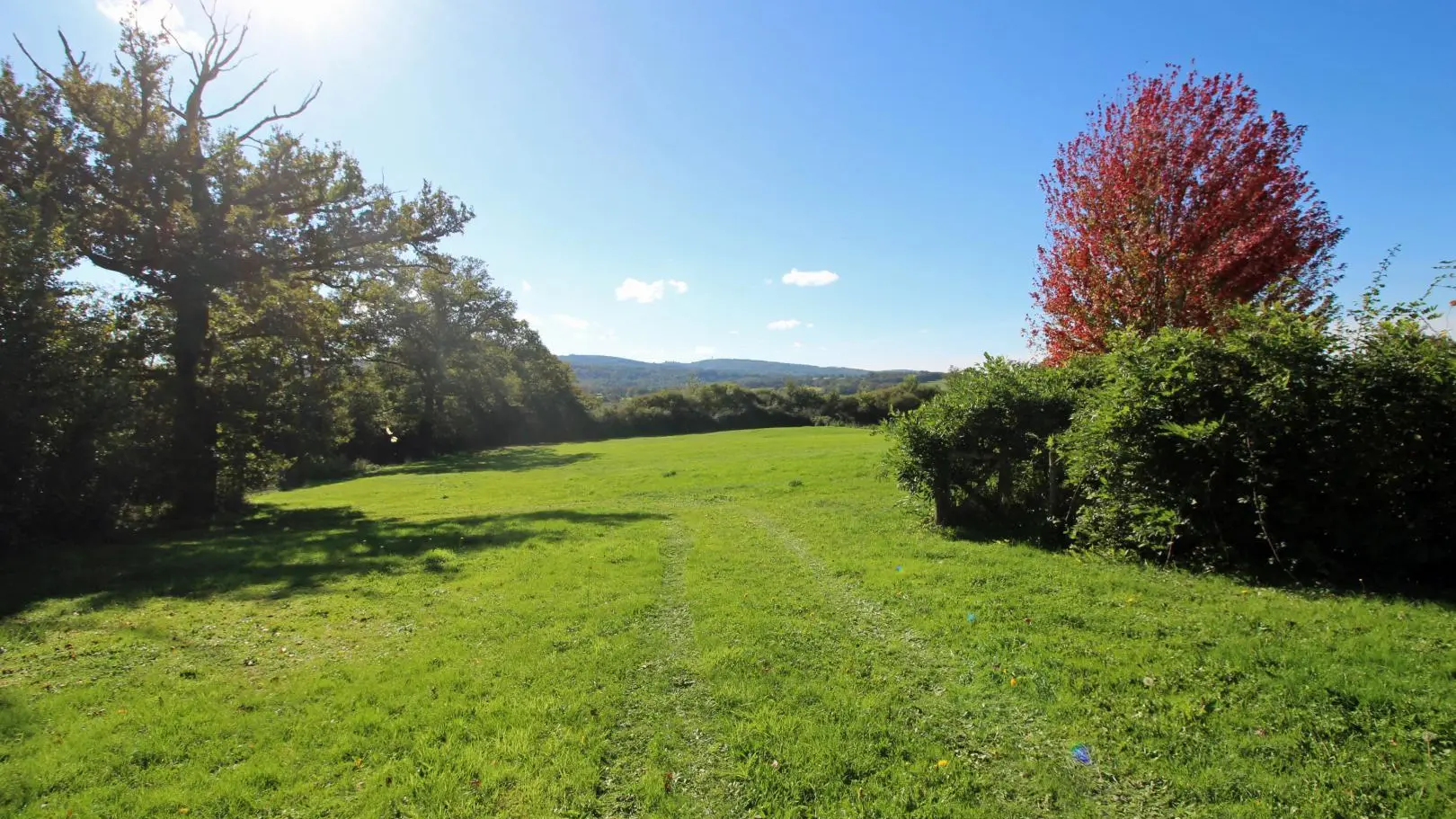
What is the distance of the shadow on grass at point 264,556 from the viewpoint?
11.3 meters

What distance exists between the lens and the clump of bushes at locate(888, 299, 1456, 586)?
7.60 meters

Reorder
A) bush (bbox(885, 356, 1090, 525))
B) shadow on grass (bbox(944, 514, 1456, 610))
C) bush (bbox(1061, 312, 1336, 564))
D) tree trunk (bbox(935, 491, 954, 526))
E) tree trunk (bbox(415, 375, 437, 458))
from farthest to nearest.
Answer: tree trunk (bbox(415, 375, 437, 458)) < tree trunk (bbox(935, 491, 954, 526)) < bush (bbox(885, 356, 1090, 525)) < bush (bbox(1061, 312, 1336, 564)) < shadow on grass (bbox(944, 514, 1456, 610))

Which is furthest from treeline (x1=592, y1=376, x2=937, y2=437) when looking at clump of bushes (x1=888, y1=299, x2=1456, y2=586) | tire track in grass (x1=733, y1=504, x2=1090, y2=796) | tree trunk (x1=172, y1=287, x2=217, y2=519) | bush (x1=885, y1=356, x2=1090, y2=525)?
tire track in grass (x1=733, y1=504, x2=1090, y2=796)

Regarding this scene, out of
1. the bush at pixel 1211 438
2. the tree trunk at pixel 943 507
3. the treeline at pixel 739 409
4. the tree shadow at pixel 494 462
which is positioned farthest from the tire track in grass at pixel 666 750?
the treeline at pixel 739 409

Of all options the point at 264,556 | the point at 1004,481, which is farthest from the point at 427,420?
the point at 1004,481

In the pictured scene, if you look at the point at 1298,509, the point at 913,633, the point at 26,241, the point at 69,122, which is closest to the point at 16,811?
the point at 913,633

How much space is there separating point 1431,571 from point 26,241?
1002 inches

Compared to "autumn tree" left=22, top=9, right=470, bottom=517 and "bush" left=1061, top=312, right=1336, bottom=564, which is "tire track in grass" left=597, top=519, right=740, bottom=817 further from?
"autumn tree" left=22, top=9, right=470, bottom=517

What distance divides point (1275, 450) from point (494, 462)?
4439 centimetres

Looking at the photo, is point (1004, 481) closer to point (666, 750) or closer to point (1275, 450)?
point (1275, 450)

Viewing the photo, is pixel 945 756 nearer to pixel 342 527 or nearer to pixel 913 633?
pixel 913 633

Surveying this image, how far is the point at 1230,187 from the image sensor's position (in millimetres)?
13695

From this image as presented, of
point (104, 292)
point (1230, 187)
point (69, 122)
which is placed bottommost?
point (104, 292)

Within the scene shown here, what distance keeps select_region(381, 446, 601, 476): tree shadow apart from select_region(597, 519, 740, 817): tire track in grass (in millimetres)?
33571
